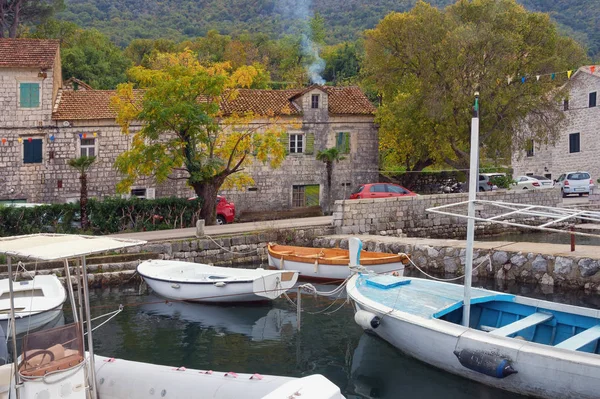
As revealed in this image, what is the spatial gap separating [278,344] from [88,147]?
19168mm

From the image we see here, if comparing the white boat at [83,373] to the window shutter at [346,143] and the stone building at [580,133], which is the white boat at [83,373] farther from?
the stone building at [580,133]

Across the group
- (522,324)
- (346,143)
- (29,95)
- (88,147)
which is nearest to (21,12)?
(29,95)

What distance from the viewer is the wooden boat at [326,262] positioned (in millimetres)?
18219

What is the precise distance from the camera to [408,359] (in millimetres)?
12328

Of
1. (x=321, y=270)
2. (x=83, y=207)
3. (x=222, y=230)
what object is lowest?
(x=321, y=270)

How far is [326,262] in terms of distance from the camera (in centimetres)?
1950

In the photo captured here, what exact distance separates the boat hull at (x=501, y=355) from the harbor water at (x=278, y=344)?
11.4 inches

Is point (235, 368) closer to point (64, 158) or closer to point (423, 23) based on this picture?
point (64, 158)

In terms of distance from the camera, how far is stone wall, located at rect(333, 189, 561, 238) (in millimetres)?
25594

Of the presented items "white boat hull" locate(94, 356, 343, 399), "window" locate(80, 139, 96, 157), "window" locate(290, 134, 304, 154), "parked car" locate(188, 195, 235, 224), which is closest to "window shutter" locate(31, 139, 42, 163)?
"window" locate(80, 139, 96, 157)

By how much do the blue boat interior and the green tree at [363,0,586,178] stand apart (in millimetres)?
17233

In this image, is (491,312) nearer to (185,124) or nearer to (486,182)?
(185,124)

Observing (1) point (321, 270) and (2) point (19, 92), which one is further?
(2) point (19, 92)

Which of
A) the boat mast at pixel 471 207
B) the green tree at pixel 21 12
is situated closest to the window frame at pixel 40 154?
the green tree at pixel 21 12
